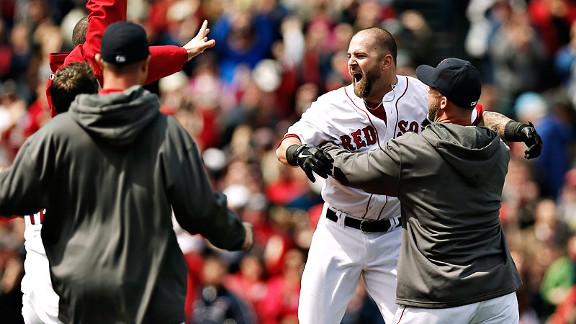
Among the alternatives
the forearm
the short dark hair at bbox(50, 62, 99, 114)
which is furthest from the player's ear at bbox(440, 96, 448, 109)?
the short dark hair at bbox(50, 62, 99, 114)

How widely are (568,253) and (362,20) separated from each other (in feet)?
15.9

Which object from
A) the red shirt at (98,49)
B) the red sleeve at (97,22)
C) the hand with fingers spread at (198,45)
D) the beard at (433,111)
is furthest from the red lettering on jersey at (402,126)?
the red sleeve at (97,22)

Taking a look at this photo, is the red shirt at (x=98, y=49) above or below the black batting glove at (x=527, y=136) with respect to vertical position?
above

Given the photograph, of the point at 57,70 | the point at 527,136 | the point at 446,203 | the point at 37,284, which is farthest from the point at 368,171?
the point at 37,284

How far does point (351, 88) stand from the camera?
754 cm

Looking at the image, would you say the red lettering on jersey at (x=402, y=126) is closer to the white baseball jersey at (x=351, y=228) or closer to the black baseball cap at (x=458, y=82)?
the white baseball jersey at (x=351, y=228)

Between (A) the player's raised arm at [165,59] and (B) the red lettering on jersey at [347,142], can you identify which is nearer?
(A) the player's raised arm at [165,59]

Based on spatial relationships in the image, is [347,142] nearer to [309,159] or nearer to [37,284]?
[309,159]

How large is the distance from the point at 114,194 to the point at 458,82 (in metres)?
2.06

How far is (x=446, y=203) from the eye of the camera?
644 cm

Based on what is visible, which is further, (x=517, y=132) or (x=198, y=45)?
(x=198, y=45)

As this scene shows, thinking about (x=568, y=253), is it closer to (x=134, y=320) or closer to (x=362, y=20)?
(x=362, y=20)

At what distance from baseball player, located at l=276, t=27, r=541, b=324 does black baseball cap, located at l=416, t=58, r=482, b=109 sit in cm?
73

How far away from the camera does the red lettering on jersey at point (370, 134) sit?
24.2ft
